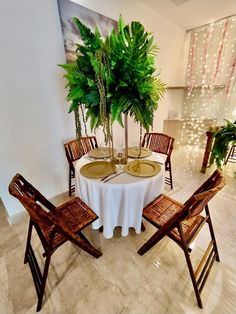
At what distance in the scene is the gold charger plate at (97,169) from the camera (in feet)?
4.23

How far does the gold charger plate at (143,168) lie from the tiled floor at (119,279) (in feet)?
2.38

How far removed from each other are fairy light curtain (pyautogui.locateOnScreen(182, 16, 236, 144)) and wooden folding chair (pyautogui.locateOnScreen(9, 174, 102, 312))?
3.64 meters

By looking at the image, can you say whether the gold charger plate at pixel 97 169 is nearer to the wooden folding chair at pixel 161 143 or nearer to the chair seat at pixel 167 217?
the chair seat at pixel 167 217

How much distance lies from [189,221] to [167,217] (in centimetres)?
17

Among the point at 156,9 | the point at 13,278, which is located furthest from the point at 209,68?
the point at 13,278

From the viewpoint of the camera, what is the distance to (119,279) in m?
1.22

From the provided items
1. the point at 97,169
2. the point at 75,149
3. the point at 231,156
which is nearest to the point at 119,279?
the point at 97,169

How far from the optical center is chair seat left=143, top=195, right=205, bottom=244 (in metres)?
1.09

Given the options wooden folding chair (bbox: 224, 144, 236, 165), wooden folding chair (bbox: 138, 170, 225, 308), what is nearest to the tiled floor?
wooden folding chair (bbox: 138, 170, 225, 308)

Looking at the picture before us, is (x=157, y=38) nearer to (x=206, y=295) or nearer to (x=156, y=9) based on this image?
(x=156, y=9)

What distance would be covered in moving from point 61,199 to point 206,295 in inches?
72.5

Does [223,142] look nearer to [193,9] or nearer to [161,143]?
[161,143]

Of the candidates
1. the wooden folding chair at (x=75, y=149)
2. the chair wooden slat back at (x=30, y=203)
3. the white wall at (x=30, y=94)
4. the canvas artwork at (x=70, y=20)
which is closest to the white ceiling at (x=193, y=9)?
the canvas artwork at (x=70, y=20)

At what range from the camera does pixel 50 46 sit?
1731 mm
